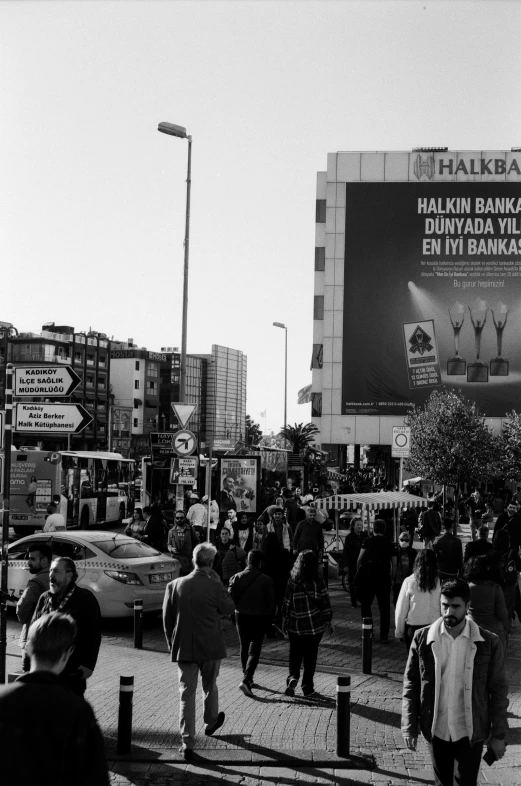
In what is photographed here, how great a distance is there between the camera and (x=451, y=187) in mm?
61562

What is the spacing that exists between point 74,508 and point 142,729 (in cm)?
2590

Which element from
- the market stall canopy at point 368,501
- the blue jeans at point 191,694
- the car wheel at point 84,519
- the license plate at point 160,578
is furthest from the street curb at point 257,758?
the car wheel at point 84,519

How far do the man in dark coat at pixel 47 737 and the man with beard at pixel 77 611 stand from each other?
2742mm

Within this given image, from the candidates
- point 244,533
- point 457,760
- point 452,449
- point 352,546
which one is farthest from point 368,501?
point 452,449

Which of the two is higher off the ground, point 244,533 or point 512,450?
point 512,450

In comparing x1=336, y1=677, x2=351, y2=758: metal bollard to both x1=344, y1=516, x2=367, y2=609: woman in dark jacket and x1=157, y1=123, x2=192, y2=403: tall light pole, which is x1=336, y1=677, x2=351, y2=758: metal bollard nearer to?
x1=344, y1=516, x2=367, y2=609: woman in dark jacket

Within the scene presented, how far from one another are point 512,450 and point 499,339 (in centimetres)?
944

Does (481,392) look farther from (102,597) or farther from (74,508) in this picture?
(102,597)

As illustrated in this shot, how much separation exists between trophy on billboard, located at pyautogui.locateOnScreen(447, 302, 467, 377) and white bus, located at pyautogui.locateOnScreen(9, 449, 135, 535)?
2813 centimetres

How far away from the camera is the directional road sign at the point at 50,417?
983 centimetres

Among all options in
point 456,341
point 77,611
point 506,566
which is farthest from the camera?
point 456,341

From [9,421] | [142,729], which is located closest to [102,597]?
[9,421]

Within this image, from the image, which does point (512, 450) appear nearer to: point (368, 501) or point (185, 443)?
point (368, 501)

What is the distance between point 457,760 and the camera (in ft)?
16.8
